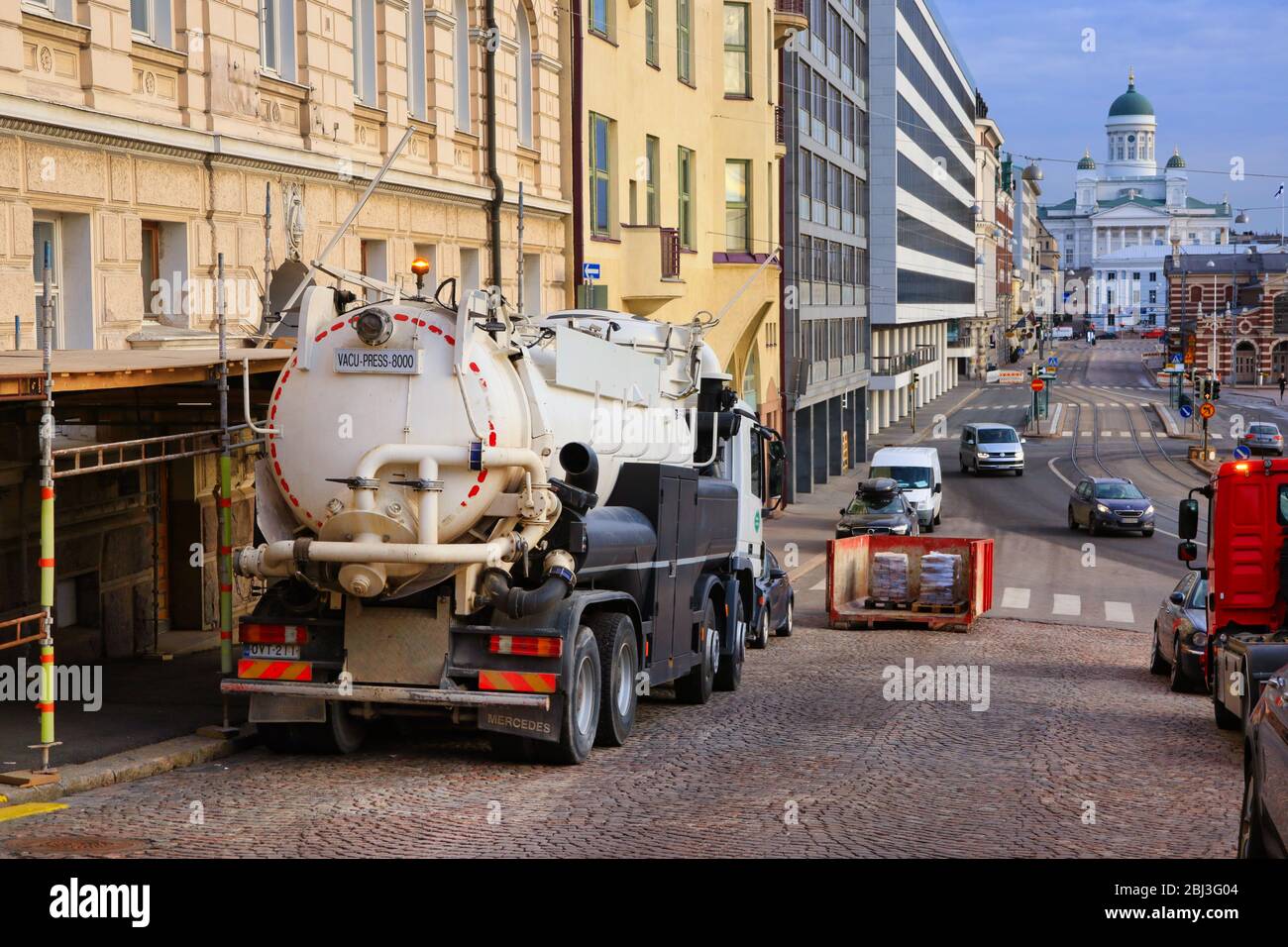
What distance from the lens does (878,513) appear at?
38.7m

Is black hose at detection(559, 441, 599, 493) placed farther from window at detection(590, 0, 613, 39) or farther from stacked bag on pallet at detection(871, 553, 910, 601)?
window at detection(590, 0, 613, 39)

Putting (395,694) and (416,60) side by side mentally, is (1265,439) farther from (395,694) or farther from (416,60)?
(395,694)

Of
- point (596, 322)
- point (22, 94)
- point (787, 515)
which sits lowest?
point (787, 515)

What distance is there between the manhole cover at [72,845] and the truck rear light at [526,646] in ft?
A: 11.1

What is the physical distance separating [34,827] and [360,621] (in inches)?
124

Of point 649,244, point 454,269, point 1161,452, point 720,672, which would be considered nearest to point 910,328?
point 1161,452

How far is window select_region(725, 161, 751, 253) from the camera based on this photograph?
41188 millimetres

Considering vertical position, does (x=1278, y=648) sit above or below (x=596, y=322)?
below

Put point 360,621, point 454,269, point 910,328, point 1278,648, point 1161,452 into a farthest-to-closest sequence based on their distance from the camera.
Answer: point 910,328
point 1161,452
point 454,269
point 1278,648
point 360,621

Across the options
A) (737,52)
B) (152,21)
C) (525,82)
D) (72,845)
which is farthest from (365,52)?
(737,52)

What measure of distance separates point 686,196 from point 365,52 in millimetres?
15206

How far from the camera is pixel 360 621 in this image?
13.0 meters

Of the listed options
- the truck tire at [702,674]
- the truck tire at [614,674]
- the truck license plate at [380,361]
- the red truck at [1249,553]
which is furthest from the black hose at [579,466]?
the red truck at [1249,553]
